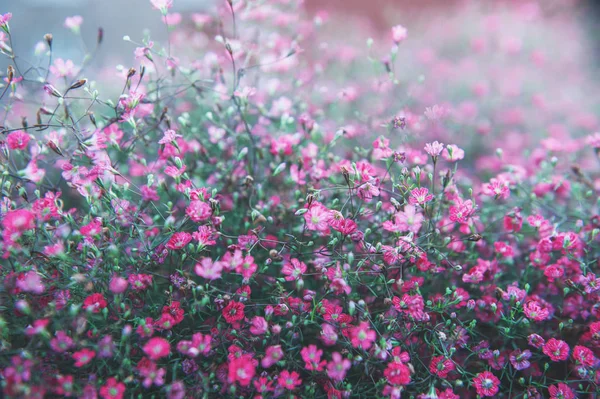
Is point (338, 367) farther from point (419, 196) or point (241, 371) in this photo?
point (419, 196)

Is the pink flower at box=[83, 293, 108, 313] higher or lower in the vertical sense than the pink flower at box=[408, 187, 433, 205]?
lower

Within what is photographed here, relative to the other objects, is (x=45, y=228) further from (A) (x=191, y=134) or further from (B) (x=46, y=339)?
(A) (x=191, y=134)

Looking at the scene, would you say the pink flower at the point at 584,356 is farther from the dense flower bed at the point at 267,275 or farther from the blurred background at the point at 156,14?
the blurred background at the point at 156,14

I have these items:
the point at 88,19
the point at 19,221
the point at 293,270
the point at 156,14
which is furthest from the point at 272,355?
the point at 88,19

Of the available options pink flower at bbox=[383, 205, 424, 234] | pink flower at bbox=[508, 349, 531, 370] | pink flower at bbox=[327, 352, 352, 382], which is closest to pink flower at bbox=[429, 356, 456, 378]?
pink flower at bbox=[508, 349, 531, 370]

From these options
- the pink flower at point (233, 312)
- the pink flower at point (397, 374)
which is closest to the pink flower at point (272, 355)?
the pink flower at point (233, 312)

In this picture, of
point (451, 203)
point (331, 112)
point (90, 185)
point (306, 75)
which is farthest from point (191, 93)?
point (451, 203)

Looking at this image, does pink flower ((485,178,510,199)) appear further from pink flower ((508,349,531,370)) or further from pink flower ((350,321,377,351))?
pink flower ((350,321,377,351))
